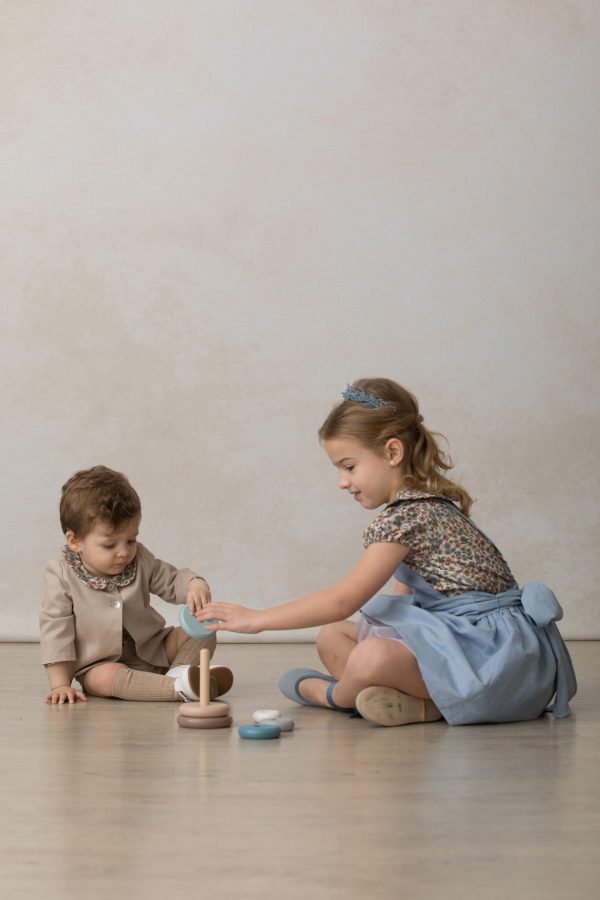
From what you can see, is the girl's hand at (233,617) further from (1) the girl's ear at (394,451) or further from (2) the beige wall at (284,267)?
(2) the beige wall at (284,267)

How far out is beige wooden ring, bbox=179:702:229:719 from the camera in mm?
1783

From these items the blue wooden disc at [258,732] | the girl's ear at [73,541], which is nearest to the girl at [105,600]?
the girl's ear at [73,541]

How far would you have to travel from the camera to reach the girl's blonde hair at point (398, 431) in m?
1.98

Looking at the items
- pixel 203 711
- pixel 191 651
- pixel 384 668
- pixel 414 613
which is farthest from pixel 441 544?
pixel 191 651

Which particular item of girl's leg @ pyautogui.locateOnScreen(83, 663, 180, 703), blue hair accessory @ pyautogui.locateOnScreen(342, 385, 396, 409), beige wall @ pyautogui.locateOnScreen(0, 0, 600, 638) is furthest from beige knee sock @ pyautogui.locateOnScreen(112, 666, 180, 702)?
beige wall @ pyautogui.locateOnScreen(0, 0, 600, 638)

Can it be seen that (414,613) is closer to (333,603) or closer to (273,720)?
(333,603)

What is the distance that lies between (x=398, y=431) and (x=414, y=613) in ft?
1.00

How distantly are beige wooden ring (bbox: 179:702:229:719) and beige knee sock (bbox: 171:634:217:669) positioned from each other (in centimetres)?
43

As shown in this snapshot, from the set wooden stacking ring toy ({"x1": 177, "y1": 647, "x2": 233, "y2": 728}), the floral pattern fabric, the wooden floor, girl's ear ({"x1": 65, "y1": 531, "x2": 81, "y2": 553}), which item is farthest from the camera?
girl's ear ({"x1": 65, "y1": 531, "x2": 81, "y2": 553})

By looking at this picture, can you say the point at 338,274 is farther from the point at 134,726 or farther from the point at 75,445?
the point at 134,726

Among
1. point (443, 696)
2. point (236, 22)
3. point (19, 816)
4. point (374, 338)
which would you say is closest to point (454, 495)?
point (443, 696)

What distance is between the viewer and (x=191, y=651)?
2252mm

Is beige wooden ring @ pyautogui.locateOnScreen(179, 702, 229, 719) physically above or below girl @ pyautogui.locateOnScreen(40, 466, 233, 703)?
below

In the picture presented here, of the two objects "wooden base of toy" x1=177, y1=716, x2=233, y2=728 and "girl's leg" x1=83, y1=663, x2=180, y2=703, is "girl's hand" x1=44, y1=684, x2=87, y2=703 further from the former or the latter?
"wooden base of toy" x1=177, y1=716, x2=233, y2=728
